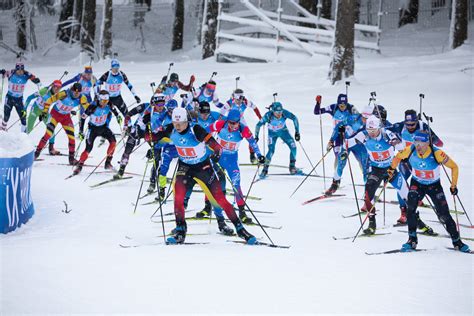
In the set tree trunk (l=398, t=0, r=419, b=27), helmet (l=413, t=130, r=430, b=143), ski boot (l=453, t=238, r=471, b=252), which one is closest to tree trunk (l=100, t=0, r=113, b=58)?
tree trunk (l=398, t=0, r=419, b=27)

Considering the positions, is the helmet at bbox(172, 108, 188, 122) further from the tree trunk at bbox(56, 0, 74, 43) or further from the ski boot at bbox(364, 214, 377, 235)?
the tree trunk at bbox(56, 0, 74, 43)

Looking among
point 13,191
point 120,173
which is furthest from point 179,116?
point 120,173

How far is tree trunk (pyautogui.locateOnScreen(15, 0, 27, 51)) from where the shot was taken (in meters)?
32.6

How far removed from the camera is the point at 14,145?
9.44 m

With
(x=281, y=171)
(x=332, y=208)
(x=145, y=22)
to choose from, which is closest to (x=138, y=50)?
(x=145, y=22)

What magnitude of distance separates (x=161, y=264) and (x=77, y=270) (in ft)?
3.12

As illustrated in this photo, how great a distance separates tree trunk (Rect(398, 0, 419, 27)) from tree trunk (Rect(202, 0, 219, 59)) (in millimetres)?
13298

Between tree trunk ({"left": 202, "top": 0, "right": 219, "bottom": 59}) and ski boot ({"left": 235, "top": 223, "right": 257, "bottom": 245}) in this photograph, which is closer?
ski boot ({"left": 235, "top": 223, "right": 257, "bottom": 245})

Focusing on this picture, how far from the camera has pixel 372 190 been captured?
9859 mm

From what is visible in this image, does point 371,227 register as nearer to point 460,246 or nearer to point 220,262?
point 460,246

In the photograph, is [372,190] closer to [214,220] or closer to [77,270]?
[214,220]

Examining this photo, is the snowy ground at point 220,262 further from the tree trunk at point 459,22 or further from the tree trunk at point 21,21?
the tree trunk at point 21,21

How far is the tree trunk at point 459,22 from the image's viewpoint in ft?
77.7

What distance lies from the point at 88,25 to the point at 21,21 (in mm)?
5177
